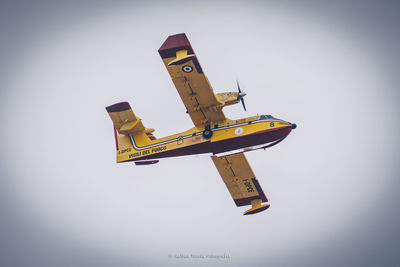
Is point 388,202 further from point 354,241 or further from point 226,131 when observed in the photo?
point 226,131

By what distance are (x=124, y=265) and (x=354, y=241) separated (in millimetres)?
19167

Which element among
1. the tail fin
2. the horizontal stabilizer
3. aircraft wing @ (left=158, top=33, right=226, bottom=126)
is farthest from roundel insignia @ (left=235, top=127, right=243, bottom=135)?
the horizontal stabilizer

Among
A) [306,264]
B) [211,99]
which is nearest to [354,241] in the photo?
[306,264]

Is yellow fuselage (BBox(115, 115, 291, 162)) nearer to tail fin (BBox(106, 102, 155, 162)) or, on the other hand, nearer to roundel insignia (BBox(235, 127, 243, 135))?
roundel insignia (BBox(235, 127, 243, 135))

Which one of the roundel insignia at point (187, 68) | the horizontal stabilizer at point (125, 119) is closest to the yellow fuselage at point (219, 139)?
the horizontal stabilizer at point (125, 119)

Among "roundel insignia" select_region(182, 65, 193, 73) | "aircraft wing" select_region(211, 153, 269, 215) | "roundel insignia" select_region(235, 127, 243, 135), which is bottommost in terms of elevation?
"aircraft wing" select_region(211, 153, 269, 215)

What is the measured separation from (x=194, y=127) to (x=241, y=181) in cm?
575

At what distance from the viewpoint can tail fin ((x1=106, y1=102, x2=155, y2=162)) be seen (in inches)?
1061

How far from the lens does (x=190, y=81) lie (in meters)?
25.1

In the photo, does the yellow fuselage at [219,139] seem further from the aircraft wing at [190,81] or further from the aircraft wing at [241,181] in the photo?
the aircraft wing at [241,181]

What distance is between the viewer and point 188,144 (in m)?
26.7

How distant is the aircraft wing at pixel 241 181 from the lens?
96.9 feet

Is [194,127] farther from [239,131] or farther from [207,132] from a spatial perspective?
[239,131]

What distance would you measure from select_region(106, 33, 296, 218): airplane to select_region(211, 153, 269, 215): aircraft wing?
385 millimetres
